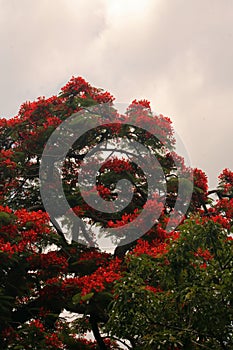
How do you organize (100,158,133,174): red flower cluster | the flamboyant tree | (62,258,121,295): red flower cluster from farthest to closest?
1. (100,158,133,174): red flower cluster
2. (62,258,121,295): red flower cluster
3. the flamboyant tree

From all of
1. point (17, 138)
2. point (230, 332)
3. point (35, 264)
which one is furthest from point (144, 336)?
point (17, 138)

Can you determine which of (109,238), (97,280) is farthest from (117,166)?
(97,280)

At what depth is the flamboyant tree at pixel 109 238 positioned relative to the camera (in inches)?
237

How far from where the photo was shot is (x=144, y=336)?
19.6ft

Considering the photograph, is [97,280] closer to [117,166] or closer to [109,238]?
[109,238]

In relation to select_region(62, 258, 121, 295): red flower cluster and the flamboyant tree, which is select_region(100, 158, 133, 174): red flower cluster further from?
select_region(62, 258, 121, 295): red flower cluster

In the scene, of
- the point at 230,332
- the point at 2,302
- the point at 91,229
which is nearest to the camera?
the point at 230,332

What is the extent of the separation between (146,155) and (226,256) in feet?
20.2

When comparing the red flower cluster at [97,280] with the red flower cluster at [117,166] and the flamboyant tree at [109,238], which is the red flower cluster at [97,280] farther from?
the red flower cluster at [117,166]

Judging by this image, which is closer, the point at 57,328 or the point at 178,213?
the point at 57,328

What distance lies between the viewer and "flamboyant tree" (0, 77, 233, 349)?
6016mm

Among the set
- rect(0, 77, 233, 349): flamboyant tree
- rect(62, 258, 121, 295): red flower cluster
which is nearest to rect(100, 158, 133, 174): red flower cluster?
rect(0, 77, 233, 349): flamboyant tree

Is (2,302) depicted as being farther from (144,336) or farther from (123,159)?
(123,159)

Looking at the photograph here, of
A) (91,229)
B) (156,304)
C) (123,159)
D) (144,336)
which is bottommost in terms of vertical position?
(144,336)
